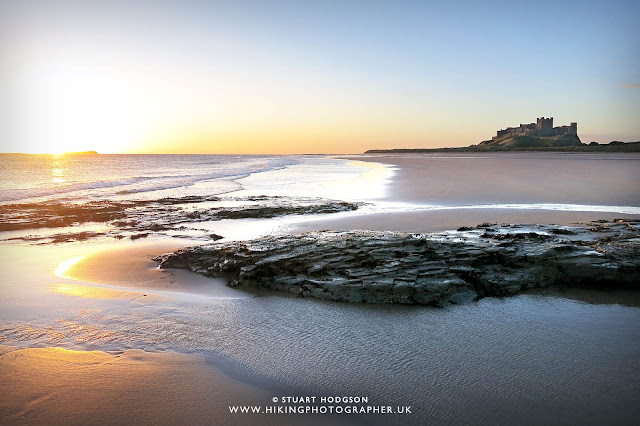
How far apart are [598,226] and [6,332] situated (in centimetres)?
960

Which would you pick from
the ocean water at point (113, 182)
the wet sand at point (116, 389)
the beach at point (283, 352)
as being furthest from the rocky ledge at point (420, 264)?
the ocean water at point (113, 182)

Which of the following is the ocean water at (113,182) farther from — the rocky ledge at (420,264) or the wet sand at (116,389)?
the wet sand at (116,389)

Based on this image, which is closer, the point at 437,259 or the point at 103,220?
the point at 437,259

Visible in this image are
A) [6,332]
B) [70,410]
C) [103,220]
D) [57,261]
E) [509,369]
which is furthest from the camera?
[103,220]

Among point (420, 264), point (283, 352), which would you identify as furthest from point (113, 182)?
point (283, 352)

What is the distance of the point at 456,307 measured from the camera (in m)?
5.23

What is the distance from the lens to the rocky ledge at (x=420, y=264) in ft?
18.3

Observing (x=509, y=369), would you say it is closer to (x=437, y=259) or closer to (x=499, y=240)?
(x=437, y=259)

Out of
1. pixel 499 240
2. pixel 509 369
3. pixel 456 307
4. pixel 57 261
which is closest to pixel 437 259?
pixel 456 307

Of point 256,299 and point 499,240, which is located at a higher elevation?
point 499,240

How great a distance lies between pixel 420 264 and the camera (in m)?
6.02

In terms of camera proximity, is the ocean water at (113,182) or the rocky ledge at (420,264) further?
the ocean water at (113,182)

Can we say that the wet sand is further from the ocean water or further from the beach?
the ocean water

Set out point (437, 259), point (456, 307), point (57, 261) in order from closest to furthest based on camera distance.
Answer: point (456, 307) → point (437, 259) → point (57, 261)
